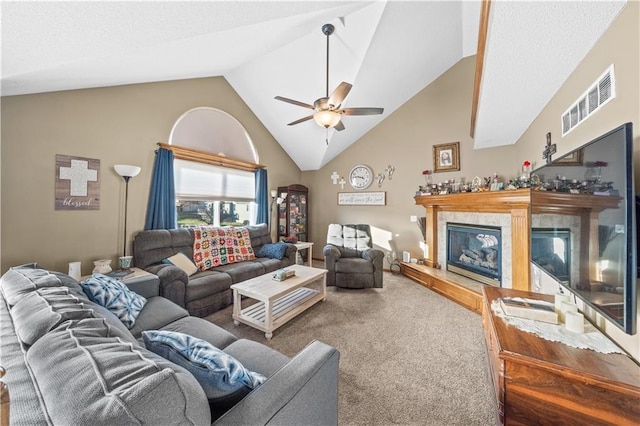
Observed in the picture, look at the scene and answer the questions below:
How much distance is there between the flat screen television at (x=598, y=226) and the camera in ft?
2.98

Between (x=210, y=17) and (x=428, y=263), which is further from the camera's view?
(x=428, y=263)

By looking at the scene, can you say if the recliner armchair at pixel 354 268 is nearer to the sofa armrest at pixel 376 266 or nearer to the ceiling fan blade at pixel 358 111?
the sofa armrest at pixel 376 266

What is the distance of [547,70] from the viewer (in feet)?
6.14

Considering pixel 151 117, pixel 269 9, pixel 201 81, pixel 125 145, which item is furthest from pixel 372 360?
pixel 201 81

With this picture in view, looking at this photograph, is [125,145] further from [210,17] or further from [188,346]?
[188,346]

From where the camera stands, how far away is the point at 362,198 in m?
4.96

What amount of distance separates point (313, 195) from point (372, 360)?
4139 mm

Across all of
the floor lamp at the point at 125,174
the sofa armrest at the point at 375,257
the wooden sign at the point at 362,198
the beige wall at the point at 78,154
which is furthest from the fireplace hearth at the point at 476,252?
the beige wall at the point at 78,154

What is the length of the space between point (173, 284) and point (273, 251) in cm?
165

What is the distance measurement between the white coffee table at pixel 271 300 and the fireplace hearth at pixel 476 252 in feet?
7.25

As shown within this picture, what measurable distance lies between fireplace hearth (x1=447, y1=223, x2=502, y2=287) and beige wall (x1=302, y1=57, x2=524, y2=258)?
667mm

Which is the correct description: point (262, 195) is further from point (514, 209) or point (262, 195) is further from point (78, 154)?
point (514, 209)

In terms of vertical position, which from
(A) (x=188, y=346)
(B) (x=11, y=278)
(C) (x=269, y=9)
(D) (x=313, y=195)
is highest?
(C) (x=269, y=9)

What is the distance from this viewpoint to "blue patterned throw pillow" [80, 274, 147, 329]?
162 cm
